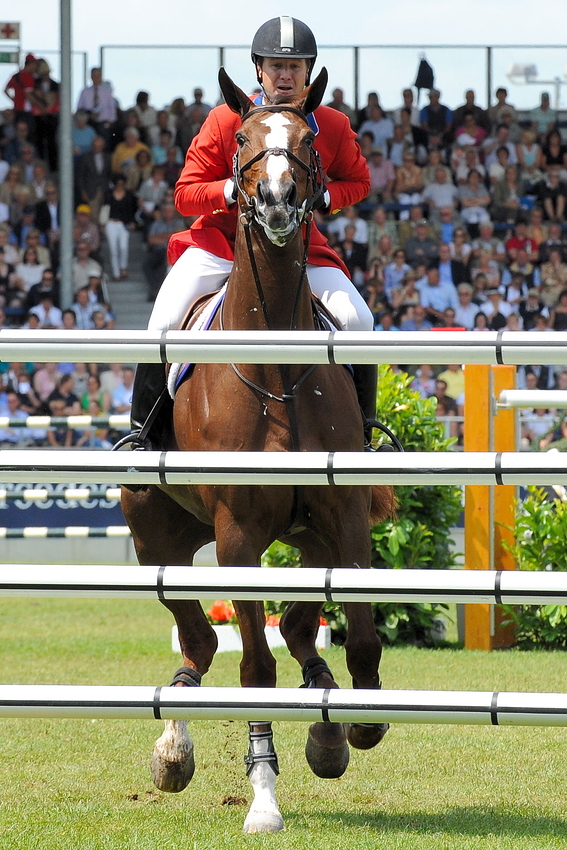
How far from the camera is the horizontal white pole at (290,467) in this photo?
2945 millimetres

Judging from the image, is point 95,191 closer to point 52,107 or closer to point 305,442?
point 52,107

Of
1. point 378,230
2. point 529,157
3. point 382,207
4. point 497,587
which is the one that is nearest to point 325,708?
point 497,587

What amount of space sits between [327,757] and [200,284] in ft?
6.76

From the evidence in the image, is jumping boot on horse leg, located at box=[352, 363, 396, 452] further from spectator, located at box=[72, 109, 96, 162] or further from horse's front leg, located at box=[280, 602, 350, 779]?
spectator, located at box=[72, 109, 96, 162]

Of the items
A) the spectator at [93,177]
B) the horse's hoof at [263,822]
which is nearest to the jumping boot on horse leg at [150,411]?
the horse's hoof at [263,822]

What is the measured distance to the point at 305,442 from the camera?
4.38m

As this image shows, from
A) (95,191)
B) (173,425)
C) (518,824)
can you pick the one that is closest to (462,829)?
(518,824)

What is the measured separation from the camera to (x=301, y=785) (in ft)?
16.5

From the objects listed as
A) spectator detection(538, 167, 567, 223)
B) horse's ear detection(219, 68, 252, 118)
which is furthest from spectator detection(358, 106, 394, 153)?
horse's ear detection(219, 68, 252, 118)

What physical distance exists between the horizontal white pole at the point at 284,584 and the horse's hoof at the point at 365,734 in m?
1.63

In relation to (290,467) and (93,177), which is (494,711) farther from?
(93,177)

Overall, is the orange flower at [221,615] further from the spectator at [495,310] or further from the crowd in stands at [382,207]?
the spectator at [495,310]

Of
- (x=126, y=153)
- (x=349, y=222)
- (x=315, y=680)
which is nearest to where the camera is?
(x=315, y=680)

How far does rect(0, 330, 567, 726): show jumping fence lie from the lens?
290 cm
